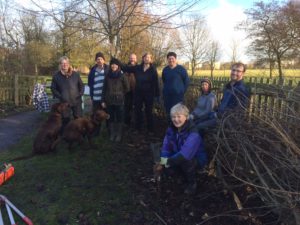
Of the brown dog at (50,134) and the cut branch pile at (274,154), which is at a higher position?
the cut branch pile at (274,154)

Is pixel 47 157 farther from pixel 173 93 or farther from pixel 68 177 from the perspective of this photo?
pixel 173 93

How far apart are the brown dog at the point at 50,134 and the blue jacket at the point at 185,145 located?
2.99 m

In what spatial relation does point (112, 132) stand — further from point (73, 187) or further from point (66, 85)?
point (73, 187)

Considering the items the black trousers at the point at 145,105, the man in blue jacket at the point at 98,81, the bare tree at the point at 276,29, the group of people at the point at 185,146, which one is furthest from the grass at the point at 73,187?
the bare tree at the point at 276,29

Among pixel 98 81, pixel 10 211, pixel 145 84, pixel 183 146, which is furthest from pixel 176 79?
pixel 10 211

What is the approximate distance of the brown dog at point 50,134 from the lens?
7.19m

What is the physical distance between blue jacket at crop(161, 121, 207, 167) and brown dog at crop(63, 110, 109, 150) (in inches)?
106

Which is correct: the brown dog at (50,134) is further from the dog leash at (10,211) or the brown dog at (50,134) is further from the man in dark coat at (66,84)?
the dog leash at (10,211)

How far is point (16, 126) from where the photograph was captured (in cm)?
1133

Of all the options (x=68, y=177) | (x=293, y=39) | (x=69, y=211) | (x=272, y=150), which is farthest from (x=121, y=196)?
(x=293, y=39)

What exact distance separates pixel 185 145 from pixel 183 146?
0.10ft

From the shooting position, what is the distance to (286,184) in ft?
10.6

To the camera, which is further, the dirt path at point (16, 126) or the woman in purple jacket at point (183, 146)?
the dirt path at point (16, 126)

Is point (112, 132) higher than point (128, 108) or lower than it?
lower
